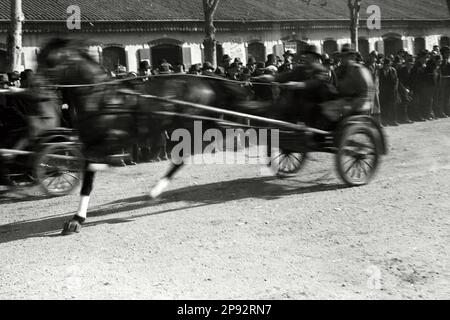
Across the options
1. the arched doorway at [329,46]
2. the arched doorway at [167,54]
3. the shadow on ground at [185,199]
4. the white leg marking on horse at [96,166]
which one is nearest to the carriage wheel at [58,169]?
the shadow on ground at [185,199]

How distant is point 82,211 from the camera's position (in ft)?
22.9

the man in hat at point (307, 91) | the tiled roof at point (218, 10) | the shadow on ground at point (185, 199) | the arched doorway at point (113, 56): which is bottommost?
the shadow on ground at point (185, 199)

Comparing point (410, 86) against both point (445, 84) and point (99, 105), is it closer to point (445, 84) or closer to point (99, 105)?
point (445, 84)

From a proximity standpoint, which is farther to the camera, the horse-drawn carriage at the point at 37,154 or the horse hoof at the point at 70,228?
the horse-drawn carriage at the point at 37,154

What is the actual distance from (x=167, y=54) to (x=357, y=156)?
1823cm

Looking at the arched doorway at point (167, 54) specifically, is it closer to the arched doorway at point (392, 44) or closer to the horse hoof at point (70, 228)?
the arched doorway at point (392, 44)

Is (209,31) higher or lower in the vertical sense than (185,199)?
higher

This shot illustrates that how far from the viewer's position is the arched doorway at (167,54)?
25266 millimetres

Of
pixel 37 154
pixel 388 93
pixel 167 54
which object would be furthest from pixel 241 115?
pixel 167 54

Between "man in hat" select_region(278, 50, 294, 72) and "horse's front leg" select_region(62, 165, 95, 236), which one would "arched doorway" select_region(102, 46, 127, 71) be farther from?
"horse's front leg" select_region(62, 165, 95, 236)

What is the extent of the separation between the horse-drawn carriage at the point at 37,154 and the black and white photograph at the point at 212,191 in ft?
0.11
